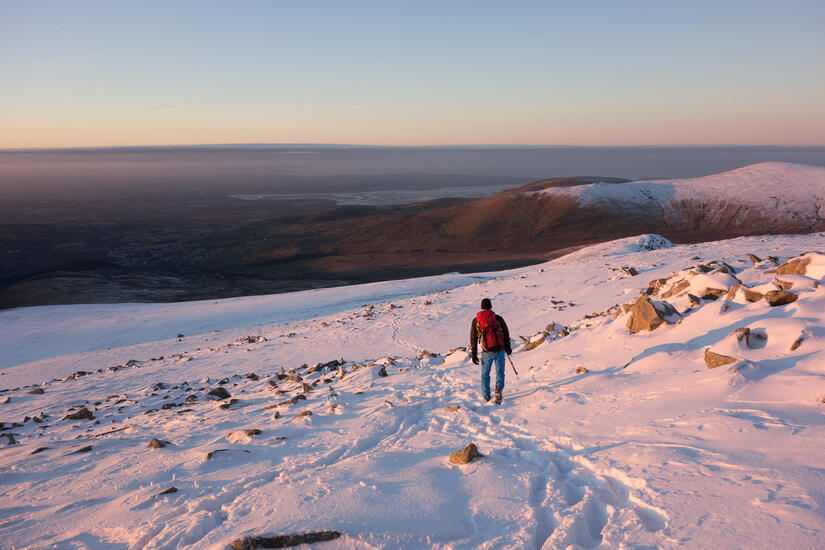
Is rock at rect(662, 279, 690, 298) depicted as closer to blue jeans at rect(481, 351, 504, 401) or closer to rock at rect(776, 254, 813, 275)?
rock at rect(776, 254, 813, 275)

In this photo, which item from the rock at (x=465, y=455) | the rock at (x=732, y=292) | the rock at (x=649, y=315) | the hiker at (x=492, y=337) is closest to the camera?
the rock at (x=465, y=455)

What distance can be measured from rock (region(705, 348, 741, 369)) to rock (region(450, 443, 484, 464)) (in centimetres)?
429

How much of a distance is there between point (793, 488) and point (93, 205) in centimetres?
22836

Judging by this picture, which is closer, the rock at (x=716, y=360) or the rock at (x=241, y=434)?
the rock at (x=716, y=360)

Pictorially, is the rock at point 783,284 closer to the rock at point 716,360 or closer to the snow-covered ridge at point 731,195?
the rock at point 716,360

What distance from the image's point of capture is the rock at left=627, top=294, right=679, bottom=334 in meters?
10.0

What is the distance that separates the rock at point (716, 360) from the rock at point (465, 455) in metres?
4.29

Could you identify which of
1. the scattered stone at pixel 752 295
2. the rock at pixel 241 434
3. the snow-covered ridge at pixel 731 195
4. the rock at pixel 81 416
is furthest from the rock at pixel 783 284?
the snow-covered ridge at pixel 731 195

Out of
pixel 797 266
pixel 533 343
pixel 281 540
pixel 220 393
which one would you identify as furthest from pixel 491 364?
pixel 797 266

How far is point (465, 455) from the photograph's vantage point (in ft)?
19.6

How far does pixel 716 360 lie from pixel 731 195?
280ft

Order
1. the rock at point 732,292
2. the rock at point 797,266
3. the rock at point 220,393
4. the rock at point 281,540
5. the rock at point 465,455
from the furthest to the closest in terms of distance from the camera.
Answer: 1. the rock at point 220,393
2. the rock at point 797,266
3. the rock at point 732,292
4. the rock at point 465,455
5. the rock at point 281,540

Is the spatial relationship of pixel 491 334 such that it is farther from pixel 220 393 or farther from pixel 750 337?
pixel 220 393

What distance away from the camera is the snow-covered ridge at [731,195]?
6988 centimetres
